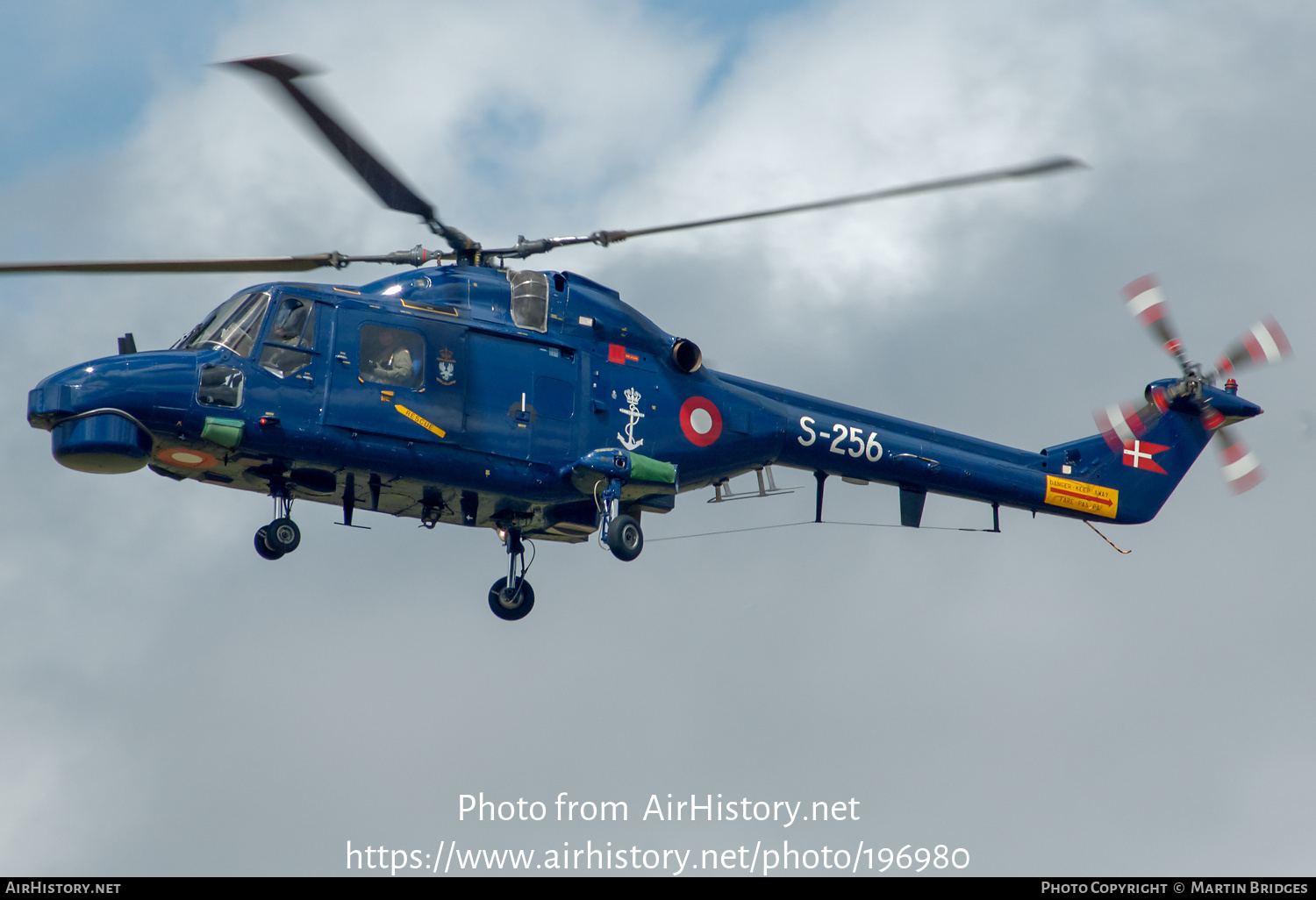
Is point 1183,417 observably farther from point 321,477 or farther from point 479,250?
point 321,477

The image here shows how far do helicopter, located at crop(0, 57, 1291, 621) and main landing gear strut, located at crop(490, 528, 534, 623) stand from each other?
4 centimetres

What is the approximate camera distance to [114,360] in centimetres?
2097

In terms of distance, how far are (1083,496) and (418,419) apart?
13.1 meters

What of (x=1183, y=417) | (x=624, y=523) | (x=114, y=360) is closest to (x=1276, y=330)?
(x=1183, y=417)

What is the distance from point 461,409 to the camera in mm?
22891

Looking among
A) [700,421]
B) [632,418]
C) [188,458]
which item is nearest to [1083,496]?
[700,421]

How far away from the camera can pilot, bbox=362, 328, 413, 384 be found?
22.4m

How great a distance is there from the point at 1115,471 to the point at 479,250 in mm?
13003

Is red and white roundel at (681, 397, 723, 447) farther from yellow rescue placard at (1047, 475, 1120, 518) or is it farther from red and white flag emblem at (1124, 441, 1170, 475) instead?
red and white flag emblem at (1124, 441, 1170, 475)

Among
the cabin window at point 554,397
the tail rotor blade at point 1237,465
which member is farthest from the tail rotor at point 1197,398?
the cabin window at point 554,397

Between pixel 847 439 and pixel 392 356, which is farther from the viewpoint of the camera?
pixel 847 439

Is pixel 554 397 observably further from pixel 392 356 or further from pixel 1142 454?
pixel 1142 454

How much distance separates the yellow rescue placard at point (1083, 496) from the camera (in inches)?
1144

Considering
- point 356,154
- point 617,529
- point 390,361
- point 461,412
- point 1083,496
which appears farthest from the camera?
point 1083,496
